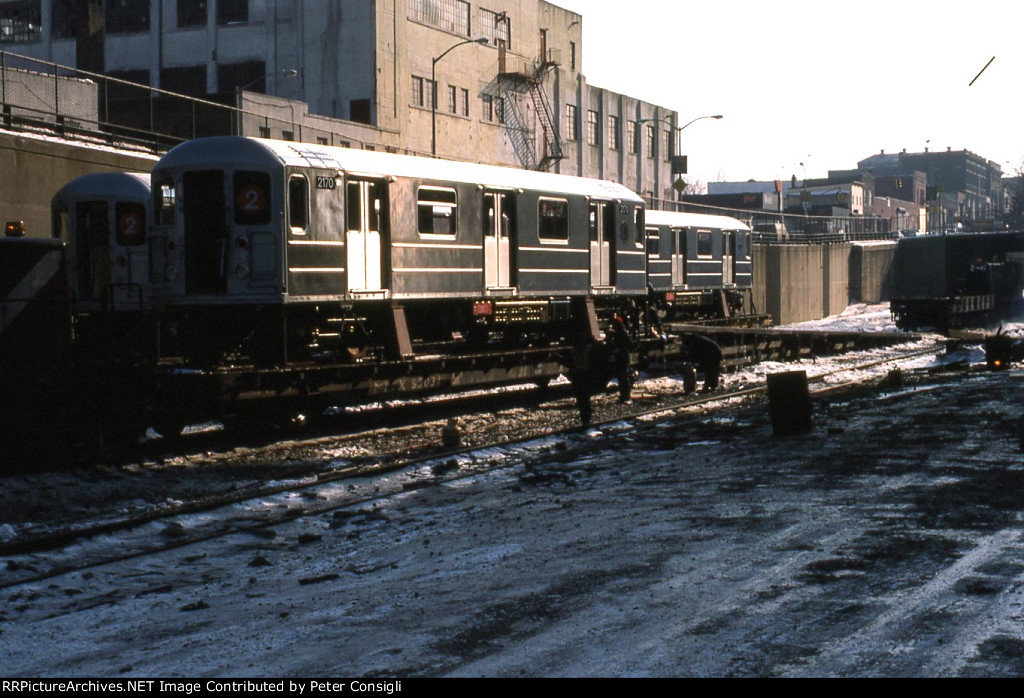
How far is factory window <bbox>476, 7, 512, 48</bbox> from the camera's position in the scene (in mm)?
58969

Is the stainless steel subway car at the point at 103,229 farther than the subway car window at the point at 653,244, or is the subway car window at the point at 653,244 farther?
the subway car window at the point at 653,244

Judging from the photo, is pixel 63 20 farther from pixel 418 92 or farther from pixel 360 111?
pixel 418 92

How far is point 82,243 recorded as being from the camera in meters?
22.1

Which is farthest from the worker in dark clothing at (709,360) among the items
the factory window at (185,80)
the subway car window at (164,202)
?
the factory window at (185,80)

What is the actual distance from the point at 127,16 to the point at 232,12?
17.8 feet

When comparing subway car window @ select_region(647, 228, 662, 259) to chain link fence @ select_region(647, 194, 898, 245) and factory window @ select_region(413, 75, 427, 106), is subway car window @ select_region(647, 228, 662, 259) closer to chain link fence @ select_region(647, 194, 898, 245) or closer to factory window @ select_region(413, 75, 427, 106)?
chain link fence @ select_region(647, 194, 898, 245)

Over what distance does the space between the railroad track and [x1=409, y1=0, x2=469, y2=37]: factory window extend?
3746 cm

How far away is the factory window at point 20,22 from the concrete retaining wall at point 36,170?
34.0 meters

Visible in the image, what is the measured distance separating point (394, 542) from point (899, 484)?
5.41 metres

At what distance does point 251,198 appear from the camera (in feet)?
58.2

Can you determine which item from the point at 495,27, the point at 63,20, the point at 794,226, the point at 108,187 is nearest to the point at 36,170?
the point at 108,187

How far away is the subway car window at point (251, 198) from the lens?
17.7 meters

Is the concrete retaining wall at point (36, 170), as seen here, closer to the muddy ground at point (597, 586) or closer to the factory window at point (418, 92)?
the muddy ground at point (597, 586)

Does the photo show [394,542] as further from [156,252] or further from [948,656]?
[156,252]
